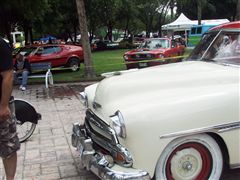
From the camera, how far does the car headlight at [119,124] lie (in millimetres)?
3691

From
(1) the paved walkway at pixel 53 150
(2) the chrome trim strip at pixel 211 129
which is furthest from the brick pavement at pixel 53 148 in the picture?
(2) the chrome trim strip at pixel 211 129

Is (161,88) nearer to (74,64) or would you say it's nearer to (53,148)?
(53,148)

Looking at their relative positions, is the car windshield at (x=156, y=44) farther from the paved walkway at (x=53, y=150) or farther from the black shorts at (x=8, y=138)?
the black shorts at (x=8, y=138)

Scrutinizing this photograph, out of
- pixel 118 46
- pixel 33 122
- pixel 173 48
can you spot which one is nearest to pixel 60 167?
pixel 33 122

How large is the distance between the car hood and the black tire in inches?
582

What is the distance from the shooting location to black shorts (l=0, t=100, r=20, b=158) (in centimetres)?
401

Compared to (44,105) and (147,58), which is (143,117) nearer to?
(44,105)

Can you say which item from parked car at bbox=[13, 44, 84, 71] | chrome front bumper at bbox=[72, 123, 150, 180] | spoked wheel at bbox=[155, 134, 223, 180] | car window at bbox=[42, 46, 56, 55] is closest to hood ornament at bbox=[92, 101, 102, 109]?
chrome front bumper at bbox=[72, 123, 150, 180]

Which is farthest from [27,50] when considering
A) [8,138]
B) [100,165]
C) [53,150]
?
[100,165]

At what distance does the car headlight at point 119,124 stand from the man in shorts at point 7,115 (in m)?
1.06

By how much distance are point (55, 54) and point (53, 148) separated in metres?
13.6

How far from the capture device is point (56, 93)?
11.8 m

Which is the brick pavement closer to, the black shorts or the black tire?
the black shorts

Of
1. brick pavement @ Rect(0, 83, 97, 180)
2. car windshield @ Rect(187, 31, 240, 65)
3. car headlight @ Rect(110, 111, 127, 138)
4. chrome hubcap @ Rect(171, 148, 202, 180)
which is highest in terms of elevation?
car windshield @ Rect(187, 31, 240, 65)
